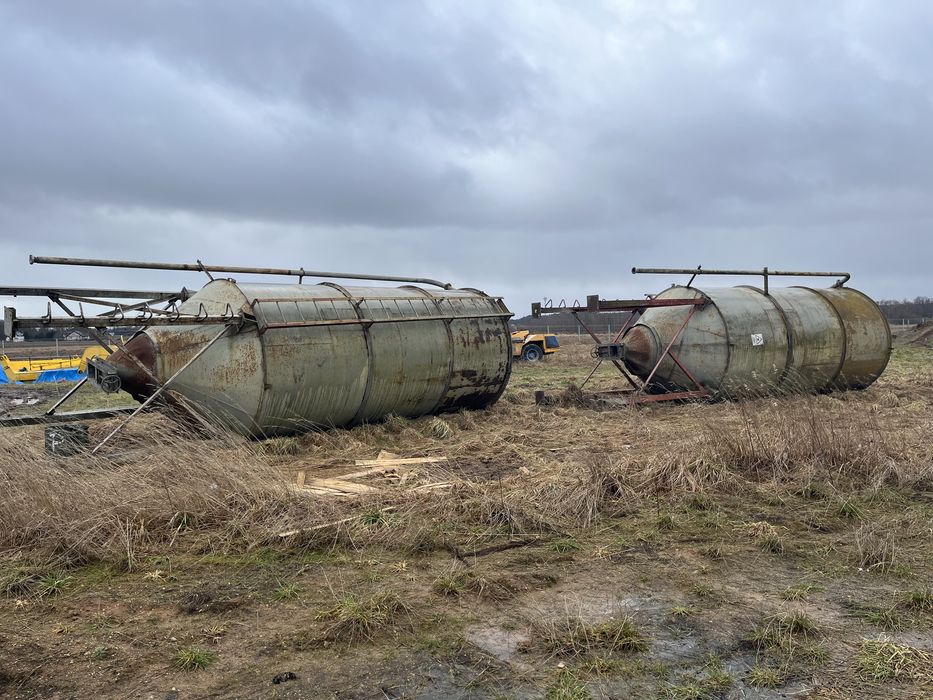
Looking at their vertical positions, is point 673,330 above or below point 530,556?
above

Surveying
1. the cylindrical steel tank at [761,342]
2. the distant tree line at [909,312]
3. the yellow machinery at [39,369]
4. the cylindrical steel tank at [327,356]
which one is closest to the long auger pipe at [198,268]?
the cylindrical steel tank at [327,356]

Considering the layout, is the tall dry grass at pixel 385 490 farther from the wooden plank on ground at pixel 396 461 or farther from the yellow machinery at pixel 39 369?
the yellow machinery at pixel 39 369

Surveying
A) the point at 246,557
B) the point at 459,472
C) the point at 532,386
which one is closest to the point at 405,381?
the point at 459,472

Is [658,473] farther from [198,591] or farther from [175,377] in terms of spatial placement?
[175,377]

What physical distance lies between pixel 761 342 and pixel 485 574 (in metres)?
10.6

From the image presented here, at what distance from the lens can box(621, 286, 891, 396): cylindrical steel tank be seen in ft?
44.4

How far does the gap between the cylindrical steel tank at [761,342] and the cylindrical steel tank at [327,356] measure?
3.59m

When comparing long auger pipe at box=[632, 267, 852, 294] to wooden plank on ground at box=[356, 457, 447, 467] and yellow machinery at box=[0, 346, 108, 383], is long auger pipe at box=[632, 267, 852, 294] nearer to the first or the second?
wooden plank on ground at box=[356, 457, 447, 467]

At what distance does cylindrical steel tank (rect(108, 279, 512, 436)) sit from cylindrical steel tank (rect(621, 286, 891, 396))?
Answer: 3.59 meters

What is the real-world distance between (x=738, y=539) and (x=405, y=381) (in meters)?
6.24

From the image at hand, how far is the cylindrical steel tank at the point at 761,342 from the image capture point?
13547 millimetres

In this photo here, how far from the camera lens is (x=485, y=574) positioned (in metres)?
4.74

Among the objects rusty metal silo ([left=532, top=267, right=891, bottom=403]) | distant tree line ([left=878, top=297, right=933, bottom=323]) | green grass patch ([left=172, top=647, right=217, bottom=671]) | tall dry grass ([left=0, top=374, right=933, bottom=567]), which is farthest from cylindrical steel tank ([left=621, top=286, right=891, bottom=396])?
distant tree line ([left=878, top=297, right=933, bottom=323])

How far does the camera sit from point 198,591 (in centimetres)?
453
